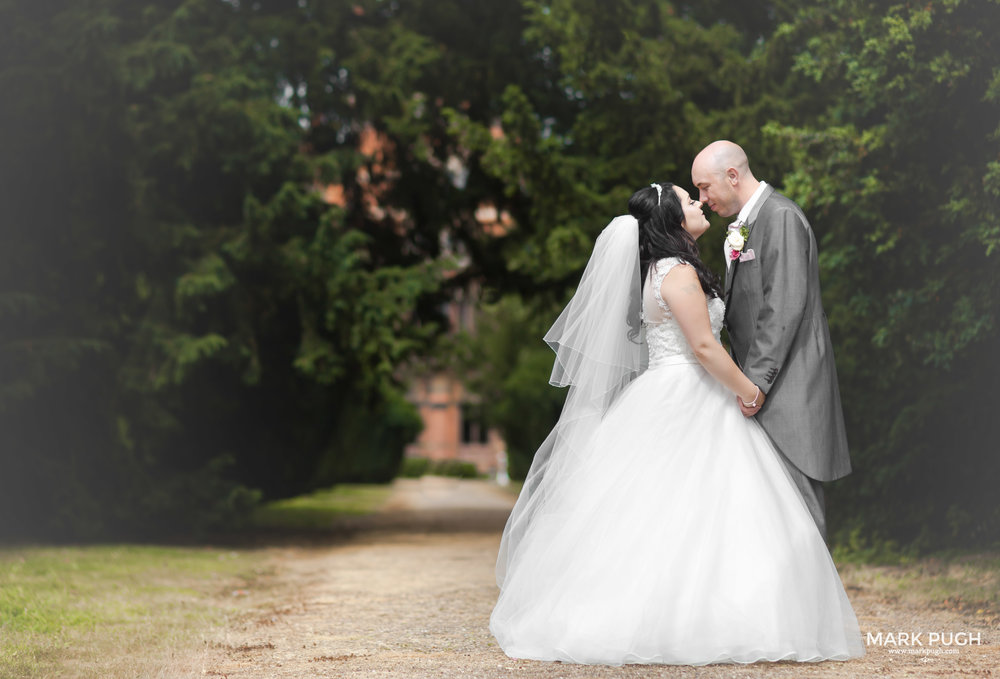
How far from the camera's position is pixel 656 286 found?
502 cm

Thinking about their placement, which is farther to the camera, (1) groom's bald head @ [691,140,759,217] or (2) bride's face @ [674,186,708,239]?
(2) bride's face @ [674,186,708,239]

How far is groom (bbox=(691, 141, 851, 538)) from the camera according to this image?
4.69 metres

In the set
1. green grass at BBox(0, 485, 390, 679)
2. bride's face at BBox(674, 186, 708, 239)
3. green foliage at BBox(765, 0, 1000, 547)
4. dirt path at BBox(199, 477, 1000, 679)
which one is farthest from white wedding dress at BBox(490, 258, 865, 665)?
green foliage at BBox(765, 0, 1000, 547)

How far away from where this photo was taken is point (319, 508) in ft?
72.1

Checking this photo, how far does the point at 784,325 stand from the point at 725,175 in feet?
2.53

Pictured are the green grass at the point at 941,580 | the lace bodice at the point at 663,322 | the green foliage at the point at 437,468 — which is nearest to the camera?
the lace bodice at the point at 663,322

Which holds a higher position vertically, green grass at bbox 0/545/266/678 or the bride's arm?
the bride's arm

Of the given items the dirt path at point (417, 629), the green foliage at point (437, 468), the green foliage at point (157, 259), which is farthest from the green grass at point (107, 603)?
the green foliage at point (437, 468)

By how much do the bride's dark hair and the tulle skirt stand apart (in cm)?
46

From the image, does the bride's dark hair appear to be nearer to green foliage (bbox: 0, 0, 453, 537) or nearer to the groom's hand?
the groom's hand

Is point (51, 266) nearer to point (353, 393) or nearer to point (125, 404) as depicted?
point (125, 404)

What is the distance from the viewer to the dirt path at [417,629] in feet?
15.5

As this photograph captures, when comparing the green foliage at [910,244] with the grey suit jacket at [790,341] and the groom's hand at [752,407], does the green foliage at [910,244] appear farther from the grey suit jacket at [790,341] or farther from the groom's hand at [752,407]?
the groom's hand at [752,407]

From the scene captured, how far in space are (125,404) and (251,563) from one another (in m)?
2.63
